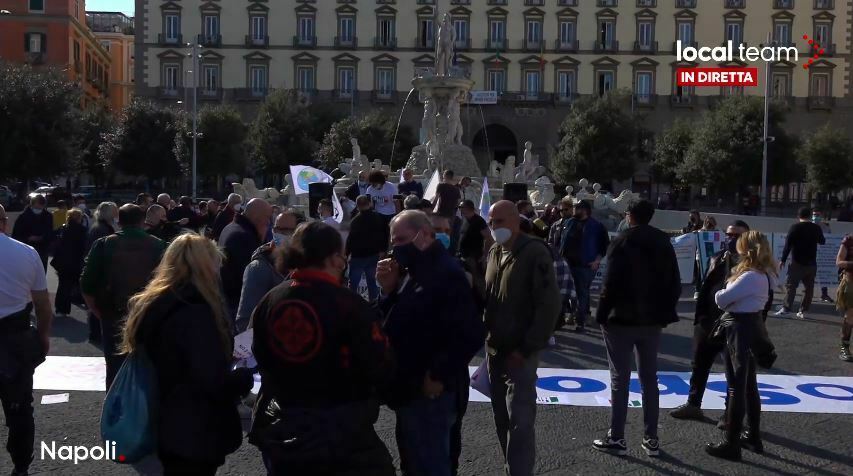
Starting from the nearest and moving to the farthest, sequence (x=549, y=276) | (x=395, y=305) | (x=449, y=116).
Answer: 1. (x=395, y=305)
2. (x=549, y=276)
3. (x=449, y=116)

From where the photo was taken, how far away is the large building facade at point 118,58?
73.8m

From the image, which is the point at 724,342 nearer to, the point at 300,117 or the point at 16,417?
the point at 16,417

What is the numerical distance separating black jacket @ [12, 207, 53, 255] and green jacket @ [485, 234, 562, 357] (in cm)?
934

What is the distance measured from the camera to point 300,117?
50906 millimetres

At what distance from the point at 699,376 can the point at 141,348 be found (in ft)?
15.4

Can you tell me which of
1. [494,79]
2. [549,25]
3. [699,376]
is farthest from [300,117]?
[699,376]

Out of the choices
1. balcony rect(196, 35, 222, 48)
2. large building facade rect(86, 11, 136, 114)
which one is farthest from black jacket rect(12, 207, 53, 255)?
large building facade rect(86, 11, 136, 114)

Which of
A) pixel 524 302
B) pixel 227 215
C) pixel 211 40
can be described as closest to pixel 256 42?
pixel 211 40

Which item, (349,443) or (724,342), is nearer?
(349,443)

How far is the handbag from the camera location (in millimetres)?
3914

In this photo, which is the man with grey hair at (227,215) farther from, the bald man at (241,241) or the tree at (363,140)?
the tree at (363,140)

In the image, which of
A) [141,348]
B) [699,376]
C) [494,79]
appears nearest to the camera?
[141,348]

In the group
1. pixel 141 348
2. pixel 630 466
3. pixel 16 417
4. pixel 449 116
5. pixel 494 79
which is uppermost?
pixel 494 79

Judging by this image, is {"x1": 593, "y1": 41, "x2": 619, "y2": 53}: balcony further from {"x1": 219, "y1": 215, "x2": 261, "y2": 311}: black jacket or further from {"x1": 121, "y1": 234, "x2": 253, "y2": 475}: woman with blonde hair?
{"x1": 121, "y1": 234, "x2": 253, "y2": 475}: woman with blonde hair
